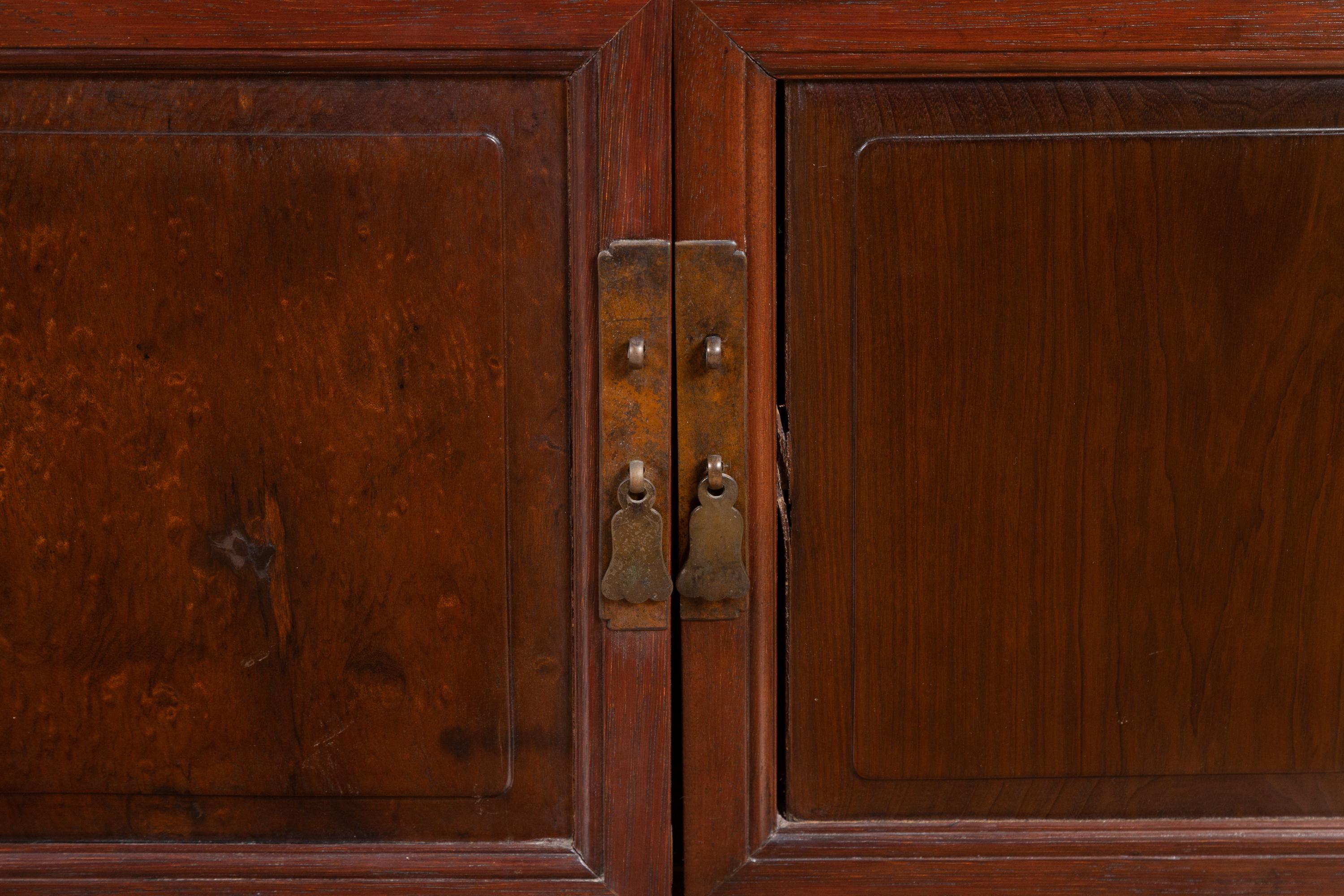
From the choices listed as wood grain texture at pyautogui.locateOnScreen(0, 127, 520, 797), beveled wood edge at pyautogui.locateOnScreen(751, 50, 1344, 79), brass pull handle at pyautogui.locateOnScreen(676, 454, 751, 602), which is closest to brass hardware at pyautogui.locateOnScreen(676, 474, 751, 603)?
brass pull handle at pyautogui.locateOnScreen(676, 454, 751, 602)

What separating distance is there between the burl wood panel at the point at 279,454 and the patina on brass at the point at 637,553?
37 mm

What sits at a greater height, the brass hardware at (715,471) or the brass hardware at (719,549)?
the brass hardware at (715,471)

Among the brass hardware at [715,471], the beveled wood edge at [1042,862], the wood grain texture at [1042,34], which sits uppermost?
the wood grain texture at [1042,34]

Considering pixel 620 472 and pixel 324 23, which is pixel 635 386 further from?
pixel 324 23

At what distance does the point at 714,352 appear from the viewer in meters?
0.52

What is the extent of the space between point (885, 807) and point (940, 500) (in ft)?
0.62

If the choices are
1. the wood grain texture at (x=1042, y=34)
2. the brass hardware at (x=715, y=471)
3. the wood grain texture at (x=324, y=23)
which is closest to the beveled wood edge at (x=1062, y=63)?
the wood grain texture at (x=1042, y=34)

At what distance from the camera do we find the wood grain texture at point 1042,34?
52 cm

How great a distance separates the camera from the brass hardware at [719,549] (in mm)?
539

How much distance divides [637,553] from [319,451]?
19 centimetres

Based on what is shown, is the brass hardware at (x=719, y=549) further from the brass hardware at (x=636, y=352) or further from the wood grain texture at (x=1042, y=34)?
the wood grain texture at (x=1042, y=34)

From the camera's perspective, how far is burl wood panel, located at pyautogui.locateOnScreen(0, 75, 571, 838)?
1.73 feet

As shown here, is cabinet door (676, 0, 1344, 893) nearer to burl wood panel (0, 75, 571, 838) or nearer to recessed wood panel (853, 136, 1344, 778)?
recessed wood panel (853, 136, 1344, 778)

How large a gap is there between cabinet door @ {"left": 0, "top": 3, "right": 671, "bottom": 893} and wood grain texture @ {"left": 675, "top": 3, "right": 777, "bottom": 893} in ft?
0.06
